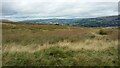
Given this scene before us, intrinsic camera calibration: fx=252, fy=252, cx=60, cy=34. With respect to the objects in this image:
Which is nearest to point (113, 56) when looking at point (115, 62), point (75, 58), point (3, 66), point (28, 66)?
point (115, 62)

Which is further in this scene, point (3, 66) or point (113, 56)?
point (113, 56)

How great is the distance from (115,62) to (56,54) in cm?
257

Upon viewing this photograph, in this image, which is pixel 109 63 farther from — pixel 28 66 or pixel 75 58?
pixel 28 66

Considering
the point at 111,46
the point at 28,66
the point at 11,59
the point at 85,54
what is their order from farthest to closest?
the point at 111,46
the point at 85,54
the point at 11,59
the point at 28,66

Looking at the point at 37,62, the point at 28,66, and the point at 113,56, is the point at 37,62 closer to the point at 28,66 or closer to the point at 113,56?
the point at 28,66

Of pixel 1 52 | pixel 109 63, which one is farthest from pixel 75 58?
pixel 1 52

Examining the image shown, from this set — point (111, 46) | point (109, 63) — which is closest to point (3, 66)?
point (109, 63)

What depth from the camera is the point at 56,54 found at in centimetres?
1114

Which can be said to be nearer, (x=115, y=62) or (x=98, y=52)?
(x=115, y=62)

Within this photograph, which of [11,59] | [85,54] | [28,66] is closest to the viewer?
[28,66]

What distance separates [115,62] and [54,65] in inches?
100

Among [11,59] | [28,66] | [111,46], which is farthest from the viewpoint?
[111,46]

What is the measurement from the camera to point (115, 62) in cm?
1035

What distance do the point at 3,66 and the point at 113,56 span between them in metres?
4.73
